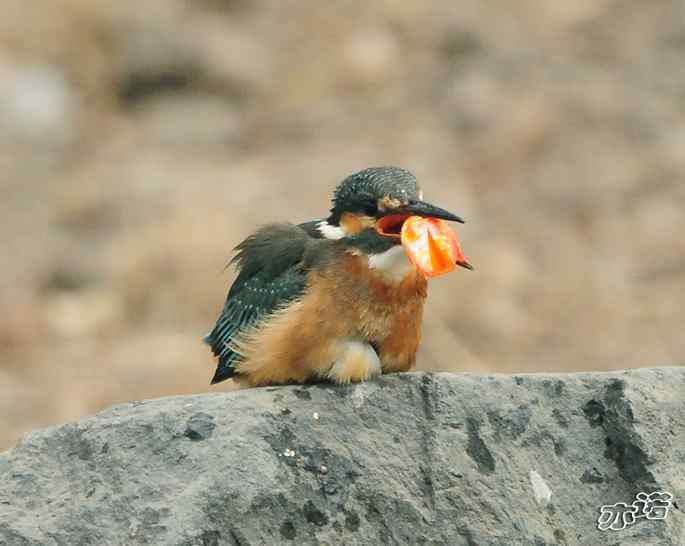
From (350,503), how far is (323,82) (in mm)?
9299

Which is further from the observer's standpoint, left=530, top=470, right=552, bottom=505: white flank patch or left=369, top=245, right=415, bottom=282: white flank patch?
left=369, top=245, right=415, bottom=282: white flank patch

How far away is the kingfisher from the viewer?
558 centimetres

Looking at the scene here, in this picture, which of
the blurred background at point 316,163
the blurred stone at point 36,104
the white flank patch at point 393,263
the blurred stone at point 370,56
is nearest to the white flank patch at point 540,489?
the white flank patch at point 393,263

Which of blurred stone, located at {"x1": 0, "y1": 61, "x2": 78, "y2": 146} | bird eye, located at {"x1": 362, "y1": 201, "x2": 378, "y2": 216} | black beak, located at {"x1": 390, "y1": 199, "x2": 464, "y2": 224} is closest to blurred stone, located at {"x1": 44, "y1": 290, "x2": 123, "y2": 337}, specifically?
blurred stone, located at {"x1": 0, "y1": 61, "x2": 78, "y2": 146}

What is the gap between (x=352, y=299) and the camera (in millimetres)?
5652

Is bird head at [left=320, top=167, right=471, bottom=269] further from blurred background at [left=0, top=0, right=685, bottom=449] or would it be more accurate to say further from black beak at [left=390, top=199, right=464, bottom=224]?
blurred background at [left=0, top=0, right=685, bottom=449]

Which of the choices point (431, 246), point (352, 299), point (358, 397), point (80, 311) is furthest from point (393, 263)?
point (80, 311)

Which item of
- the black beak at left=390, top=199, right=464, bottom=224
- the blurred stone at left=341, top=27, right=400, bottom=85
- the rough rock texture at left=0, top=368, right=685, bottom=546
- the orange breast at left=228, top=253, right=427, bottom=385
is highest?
the blurred stone at left=341, top=27, right=400, bottom=85

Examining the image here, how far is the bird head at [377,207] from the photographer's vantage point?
559 cm

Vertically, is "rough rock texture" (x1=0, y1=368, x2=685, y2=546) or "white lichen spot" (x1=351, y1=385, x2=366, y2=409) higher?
"white lichen spot" (x1=351, y1=385, x2=366, y2=409)

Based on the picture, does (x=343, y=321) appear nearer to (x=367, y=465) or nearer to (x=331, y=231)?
(x=331, y=231)

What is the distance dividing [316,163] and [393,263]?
712 centimetres

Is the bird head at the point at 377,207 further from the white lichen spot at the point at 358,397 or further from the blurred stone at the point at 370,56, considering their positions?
the blurred stone at the point at 370,56

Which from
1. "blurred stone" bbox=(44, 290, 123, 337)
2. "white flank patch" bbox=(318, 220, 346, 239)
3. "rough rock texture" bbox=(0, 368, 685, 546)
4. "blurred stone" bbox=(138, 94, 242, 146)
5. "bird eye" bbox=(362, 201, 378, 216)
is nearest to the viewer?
"rough rock texture" bbox=(0, 368, 685, 546)
